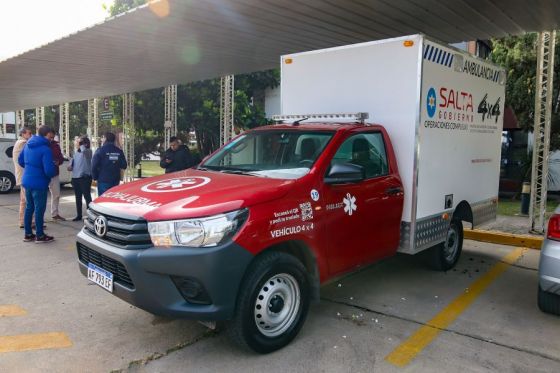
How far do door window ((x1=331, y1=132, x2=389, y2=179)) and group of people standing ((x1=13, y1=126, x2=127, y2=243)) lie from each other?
16.0 feet

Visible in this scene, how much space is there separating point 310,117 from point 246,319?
2761 millimetres

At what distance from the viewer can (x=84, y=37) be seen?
790 cm

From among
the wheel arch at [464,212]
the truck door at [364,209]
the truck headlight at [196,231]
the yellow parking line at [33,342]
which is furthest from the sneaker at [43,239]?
the wheel arch at [464,212]

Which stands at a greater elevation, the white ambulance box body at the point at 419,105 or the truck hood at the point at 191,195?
the white ambulance box body at the point at 419,105

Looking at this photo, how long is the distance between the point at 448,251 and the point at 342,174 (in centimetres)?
288

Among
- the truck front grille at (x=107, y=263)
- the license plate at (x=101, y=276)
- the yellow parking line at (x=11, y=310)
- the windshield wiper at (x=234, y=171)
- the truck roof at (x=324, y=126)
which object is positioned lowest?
the yellow parking line at (x=11, y=310)

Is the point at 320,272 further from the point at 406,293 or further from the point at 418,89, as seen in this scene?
the point at 418,89

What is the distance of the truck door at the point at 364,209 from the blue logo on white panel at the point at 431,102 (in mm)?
608

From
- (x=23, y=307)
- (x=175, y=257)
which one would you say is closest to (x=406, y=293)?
(x=175, y=257)

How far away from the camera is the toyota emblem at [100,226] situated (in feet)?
11.9

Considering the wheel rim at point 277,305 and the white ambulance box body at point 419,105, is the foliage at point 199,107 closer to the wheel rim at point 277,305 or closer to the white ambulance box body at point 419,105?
the white ambulance box body at point 419,105

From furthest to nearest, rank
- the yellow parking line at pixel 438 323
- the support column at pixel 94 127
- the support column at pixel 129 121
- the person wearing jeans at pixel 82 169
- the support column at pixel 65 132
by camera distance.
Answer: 1. the support column at pixel 65 132
2. the support column at pixel 94 127
3. the support column at pixel 129 121
4. the person wearing jeans at pixel 82 169
5. the yellow parking line at pixel 438 323

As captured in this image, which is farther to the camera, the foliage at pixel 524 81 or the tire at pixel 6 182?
the tire at pixel 6 182

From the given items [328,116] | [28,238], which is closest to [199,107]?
[28,238]
